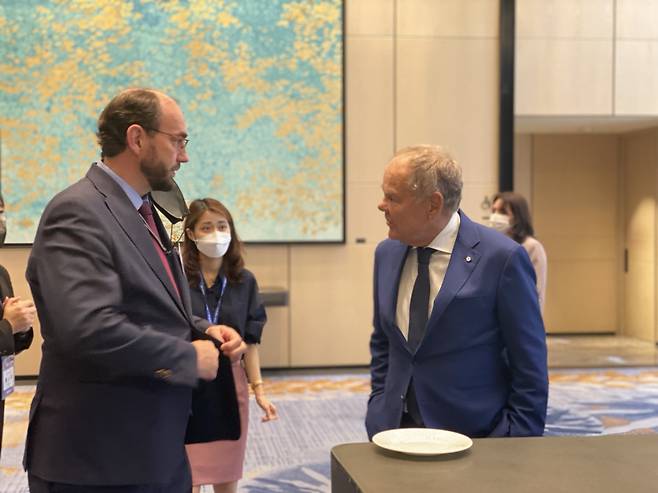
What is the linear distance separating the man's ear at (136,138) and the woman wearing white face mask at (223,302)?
65.8 inches

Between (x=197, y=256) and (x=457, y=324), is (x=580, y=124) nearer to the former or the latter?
(x=197, y=256)

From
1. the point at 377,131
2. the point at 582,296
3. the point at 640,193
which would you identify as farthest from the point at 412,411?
the point at 582,296

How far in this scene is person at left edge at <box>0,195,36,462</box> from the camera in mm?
3340

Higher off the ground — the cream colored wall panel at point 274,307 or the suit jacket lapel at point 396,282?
the suit jacket lapel at point 396,282

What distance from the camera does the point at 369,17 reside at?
8219 millimetres

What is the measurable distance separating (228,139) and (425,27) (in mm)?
2223

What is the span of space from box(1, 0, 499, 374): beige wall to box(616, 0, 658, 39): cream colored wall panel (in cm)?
142

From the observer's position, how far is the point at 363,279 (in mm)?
8336

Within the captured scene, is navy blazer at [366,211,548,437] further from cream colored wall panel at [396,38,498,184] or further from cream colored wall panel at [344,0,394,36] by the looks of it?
cream colored wall panel at [344,0,394,36]

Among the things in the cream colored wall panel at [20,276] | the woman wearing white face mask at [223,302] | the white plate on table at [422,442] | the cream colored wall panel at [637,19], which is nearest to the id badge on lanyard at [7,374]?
the woman wearing white face mask at [223,302]

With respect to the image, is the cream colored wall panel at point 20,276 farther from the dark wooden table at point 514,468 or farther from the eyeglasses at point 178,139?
the dark wooden table at point 514,468

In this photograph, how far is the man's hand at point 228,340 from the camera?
2.22 meters

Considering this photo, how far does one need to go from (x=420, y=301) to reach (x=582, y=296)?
912 centimetres

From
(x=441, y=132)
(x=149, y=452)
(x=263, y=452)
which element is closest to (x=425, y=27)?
(x=441, y=132)
